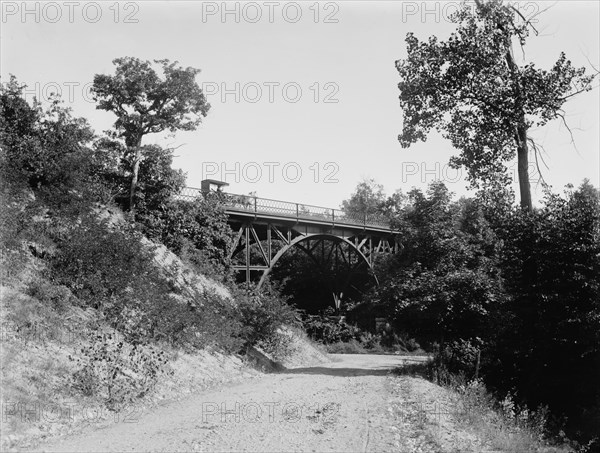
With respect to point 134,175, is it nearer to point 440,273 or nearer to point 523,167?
point 440,273

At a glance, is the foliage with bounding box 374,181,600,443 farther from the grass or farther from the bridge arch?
the bridge arch

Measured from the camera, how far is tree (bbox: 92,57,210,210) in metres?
23.1

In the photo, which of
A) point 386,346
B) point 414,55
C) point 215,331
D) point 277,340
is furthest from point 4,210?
point 386,346

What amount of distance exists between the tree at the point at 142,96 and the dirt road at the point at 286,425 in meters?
14.0

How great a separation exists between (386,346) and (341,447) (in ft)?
104

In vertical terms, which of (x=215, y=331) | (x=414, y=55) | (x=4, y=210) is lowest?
(x=215, y=331)

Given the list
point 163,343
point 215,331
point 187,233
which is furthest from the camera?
point 187,233

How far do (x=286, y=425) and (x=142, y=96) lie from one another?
18.4m

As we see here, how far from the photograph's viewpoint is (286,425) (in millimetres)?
8680

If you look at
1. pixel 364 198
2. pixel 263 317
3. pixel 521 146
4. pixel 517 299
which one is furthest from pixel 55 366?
pixel 364 198

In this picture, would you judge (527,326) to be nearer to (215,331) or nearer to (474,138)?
(474,138)

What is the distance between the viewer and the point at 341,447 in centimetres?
766

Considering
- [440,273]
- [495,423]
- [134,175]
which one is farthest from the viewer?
[134,175]

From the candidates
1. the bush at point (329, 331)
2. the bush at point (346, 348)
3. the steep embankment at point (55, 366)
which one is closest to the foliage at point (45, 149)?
the steep embankment at point (55, 366)
